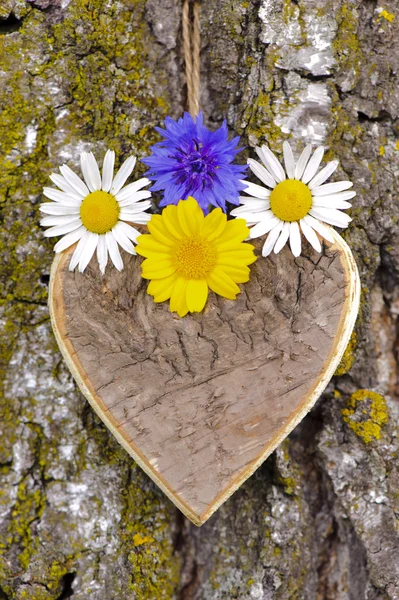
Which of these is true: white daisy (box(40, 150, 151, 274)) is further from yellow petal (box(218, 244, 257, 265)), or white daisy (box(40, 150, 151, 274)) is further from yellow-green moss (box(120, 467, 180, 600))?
yellow-green moss (box(120, 467, 180, 600))

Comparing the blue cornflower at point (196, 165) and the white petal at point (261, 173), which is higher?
the blue cornflower at point (196, 165)

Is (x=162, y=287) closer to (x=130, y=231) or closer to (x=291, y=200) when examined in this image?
(x=130, y=231)

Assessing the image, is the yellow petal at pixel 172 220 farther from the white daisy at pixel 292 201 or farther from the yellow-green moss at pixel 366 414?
the yellow-green moss at pixel 366 414

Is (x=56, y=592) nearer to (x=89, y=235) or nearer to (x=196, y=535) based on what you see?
(x=196, y=535)

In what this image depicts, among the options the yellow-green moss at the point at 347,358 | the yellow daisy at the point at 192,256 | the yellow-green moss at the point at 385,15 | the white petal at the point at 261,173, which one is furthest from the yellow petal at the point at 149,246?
the yellow-green moss at the point at 385,15

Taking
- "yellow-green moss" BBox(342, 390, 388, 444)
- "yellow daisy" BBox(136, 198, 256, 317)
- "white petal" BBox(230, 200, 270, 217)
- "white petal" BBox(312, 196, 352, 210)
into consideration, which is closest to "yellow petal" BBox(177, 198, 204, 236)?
"yellow daisy" BBox(136, 198, 256, 317)
